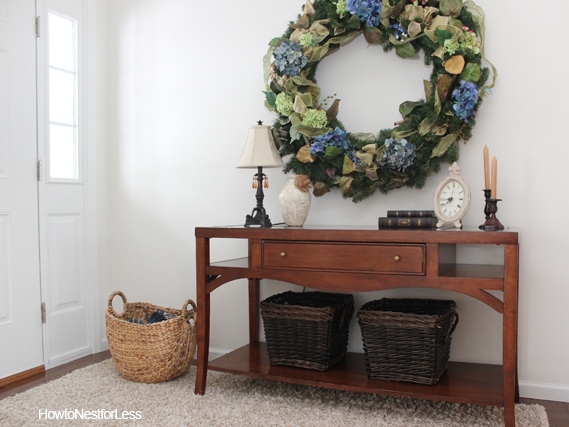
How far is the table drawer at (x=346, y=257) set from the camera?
2.01 m

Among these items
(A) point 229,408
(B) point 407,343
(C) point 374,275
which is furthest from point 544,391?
(A) point 229,408

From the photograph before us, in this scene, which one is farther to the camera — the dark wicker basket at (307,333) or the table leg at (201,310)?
the table leg at (201,310)

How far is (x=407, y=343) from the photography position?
83.4 inches

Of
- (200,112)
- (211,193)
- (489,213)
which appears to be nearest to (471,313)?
(489,213)

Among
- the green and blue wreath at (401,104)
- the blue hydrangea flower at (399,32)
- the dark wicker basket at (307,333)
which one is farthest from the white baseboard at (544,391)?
the blue hydrangea flower at (399,32)

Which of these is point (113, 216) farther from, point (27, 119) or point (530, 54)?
point (530, 54)

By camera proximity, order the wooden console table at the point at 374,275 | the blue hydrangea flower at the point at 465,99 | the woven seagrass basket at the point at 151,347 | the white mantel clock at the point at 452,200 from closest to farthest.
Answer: the wooden console table at the point at 374,275 < the white mantel clock at the point at 452,200 < the blue hydrangea flower at the point at 465,99 < the woven seagrass basket at the point at 151,347

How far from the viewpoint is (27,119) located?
9.07 feet

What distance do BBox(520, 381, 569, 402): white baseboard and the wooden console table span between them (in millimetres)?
156

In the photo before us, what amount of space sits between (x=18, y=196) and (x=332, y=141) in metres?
1.58

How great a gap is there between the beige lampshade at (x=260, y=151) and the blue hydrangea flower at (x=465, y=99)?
2.64ft

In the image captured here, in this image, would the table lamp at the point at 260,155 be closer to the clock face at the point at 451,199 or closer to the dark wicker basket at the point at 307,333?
the dark wicker basket at the point at 307,333

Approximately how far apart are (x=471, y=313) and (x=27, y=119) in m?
2.35

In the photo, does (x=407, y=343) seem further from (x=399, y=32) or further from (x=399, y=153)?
(x=399, y=32)
